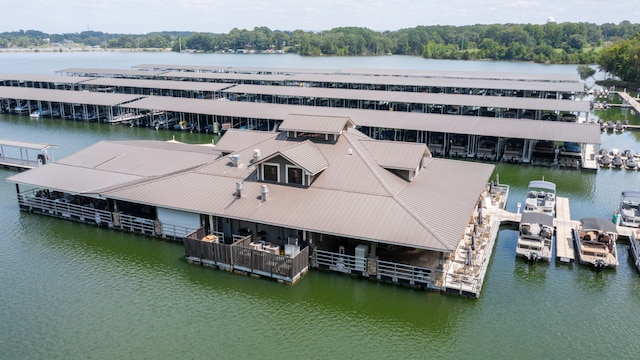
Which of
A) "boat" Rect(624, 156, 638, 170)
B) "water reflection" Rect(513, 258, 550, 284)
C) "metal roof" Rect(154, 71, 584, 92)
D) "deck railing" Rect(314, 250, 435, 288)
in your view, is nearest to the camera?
"deck railing" Rect(314, 250, 435, 288)

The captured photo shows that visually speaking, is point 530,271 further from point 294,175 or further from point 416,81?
point 416,81

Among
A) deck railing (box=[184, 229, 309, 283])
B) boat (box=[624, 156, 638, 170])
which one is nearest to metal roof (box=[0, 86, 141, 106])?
deck railing (box=[184, 229, 309, 283])

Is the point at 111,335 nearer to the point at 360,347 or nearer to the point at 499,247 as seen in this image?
the point at 360,347

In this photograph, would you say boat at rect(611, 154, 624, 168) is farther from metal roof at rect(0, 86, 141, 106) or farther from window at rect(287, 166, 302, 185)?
metal roof at rect(0, 86, 141, 106)

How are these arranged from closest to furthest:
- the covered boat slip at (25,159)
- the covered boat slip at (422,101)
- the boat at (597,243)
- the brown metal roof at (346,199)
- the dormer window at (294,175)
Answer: the brown metal roof at (346,199) < the boat at (597,243) < the dormer window at (294,175) < the covered boat slip at (25,159) < the covered boat slip at (422,101)

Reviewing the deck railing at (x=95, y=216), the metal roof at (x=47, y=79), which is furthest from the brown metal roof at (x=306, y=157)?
the metal roof at (x=47, y=79)

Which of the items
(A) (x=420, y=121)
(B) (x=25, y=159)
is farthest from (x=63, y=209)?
(A) (x=420, y=121)

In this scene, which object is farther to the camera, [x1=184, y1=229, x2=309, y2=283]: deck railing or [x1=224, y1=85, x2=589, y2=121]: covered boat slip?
[x1=224, y1=85, x2=589, y2=121]: covered boat slip

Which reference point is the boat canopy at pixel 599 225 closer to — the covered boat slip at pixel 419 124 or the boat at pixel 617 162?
the covered boat slip at pixel 419 124
